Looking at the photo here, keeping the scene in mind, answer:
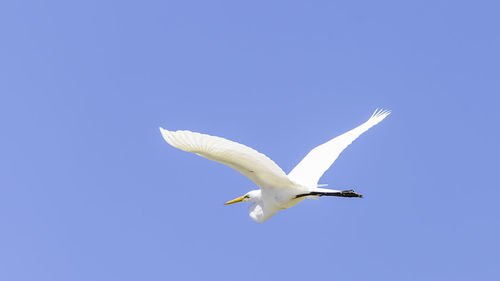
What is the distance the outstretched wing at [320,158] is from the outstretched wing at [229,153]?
1.29m

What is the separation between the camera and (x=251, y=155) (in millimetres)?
12133

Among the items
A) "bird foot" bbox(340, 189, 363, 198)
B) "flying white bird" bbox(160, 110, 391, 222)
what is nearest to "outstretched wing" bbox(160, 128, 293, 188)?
"flying white bird" bbox(160, 110, 391, 222)

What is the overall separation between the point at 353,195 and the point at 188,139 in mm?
3616

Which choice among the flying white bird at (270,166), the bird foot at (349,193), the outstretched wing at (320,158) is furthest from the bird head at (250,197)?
the bird foot at (349,193)

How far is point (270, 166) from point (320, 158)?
3080 millimetres

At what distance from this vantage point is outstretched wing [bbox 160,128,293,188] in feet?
37.9

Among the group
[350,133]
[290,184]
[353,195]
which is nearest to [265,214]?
[290,184]

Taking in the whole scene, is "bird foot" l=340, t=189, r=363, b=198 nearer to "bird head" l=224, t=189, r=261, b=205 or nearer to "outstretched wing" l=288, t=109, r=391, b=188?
"outstretched wing" l=288, t=109, r=391, b=188

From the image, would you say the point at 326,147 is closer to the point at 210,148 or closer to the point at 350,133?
the point at 350,133

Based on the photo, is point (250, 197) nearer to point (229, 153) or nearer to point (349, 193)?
point (349, 193)

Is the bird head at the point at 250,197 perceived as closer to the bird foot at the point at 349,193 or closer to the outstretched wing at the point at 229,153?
the outstretched wing at the point at 229,153

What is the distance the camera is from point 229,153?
12133mm

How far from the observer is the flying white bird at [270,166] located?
11.7 metres

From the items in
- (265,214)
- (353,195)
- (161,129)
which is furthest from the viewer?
(265,214)
